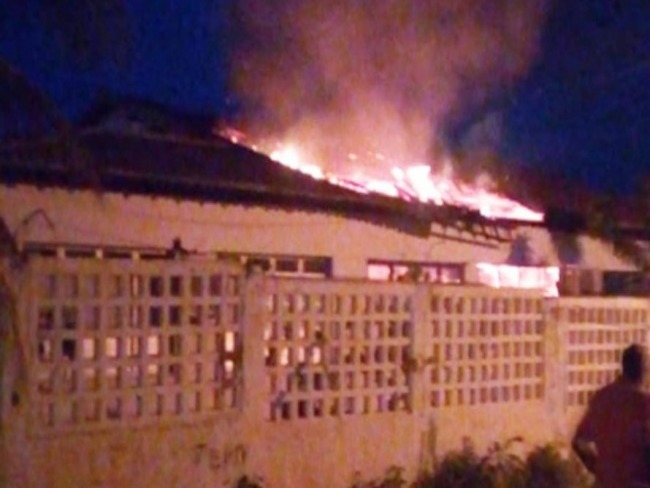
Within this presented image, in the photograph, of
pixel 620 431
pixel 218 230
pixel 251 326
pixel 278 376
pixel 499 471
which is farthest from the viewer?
pixel 218 230

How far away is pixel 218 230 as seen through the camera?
1498 cm

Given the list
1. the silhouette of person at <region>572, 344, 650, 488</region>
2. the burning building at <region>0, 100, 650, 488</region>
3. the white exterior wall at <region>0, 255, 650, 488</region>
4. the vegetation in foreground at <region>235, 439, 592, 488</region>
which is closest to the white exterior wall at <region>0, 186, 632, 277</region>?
the burning building at <region>0, 100, 650, 488</region>

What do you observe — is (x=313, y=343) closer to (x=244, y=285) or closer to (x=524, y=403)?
(x=244, y=285)

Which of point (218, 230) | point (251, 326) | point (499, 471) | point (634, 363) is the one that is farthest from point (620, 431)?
point (218, 230)

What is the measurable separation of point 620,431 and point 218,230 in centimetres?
738

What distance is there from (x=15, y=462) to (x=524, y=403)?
18.2ft

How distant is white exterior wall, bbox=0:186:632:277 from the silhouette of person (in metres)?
6.38

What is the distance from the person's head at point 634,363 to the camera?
27.5ft

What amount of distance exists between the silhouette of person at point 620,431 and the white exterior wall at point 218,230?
251 inches

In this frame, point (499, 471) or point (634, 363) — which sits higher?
point (634, 363)

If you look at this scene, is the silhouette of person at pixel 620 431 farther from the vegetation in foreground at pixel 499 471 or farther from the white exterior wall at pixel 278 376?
the vegetation in foreground at pixel 499 471

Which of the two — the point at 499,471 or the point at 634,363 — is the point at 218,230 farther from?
the point at 634,363

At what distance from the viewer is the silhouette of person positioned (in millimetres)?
8211

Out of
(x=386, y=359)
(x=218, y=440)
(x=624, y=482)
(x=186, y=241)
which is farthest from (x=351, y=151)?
(x=624, y=482)
